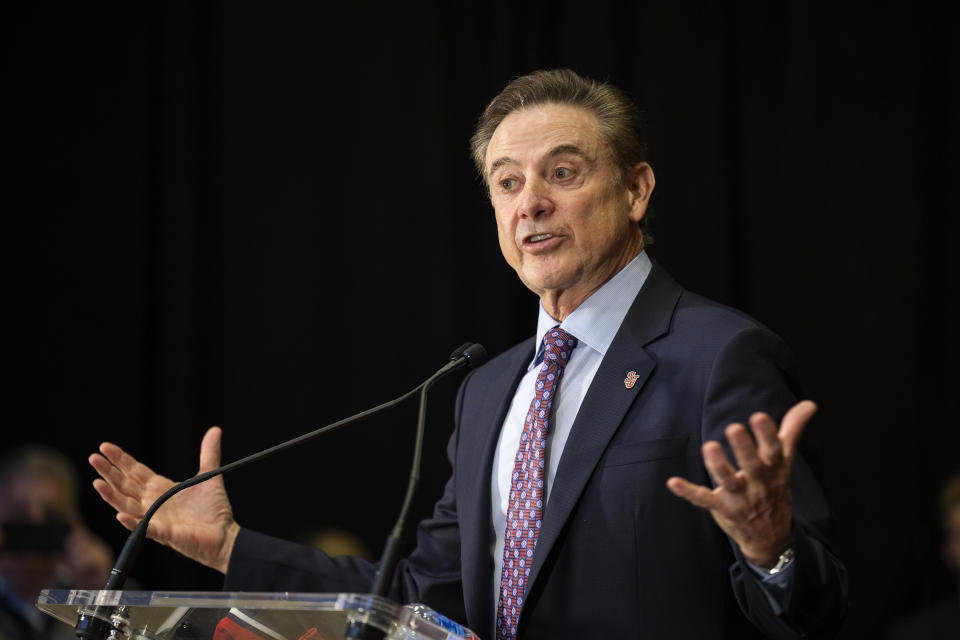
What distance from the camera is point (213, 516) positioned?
1.84 m

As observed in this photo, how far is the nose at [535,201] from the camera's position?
6.42 feet

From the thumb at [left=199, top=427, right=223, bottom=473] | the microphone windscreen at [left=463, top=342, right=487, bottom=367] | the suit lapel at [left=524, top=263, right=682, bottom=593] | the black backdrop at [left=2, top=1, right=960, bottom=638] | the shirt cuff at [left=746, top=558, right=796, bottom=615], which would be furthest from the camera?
the black backdrop at [left=2, top=1, right=960, bottom=638]

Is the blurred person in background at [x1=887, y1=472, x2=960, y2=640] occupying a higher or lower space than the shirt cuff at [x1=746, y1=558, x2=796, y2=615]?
lower

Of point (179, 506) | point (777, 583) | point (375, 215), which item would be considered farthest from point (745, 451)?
point (375, 215)

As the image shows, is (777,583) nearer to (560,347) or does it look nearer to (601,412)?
(601,412)

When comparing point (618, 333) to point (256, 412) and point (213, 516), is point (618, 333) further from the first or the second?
point (256, 412)

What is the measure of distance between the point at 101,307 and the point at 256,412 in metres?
0.62

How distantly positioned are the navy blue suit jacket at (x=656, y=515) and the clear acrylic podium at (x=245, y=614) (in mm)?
297

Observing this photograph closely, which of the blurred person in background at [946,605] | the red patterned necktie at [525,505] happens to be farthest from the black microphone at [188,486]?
the blurred person in background at [946,605]

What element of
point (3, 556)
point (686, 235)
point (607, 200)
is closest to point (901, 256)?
point (686, 235)

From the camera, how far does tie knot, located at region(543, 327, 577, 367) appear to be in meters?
1.87

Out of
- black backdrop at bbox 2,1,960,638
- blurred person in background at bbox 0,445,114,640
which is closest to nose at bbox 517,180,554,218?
black backdrop at bbox 2,1,960,638

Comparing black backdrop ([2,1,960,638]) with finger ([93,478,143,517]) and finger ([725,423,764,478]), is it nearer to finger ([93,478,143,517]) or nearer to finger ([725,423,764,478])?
finger ([93,478,143,517])

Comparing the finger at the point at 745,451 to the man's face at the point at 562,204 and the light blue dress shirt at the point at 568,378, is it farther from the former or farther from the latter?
the man's face at the point at 562,204
